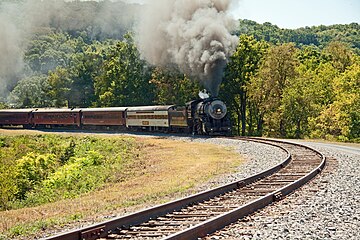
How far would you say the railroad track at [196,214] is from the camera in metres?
7.10

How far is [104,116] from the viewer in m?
49.8

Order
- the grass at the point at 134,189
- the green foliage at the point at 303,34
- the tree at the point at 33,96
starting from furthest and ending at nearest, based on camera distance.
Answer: the green foliage at the point at 303,34, the tree at the point at 33,96, the grass at the point at 134,189

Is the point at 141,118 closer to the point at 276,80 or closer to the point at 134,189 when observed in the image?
the point at 276,80

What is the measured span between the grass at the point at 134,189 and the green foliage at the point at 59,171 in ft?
2.00

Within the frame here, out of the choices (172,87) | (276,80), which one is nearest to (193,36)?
(276,80)

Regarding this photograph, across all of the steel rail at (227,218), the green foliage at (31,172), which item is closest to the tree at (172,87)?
the green foliage at (31,172)

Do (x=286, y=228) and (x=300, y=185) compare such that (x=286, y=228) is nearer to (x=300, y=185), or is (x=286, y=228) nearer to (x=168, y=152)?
(x=300, y=185)

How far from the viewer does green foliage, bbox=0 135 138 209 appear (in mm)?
17922

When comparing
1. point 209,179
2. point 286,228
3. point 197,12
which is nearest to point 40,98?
point 197,12

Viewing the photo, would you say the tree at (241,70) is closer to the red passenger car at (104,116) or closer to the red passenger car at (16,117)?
the red passenger car at (104,116)

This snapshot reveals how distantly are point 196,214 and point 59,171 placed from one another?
16.2 meters

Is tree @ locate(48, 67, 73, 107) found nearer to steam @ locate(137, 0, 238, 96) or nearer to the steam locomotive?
the steam locomotive

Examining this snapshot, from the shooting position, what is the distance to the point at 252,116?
54.6m

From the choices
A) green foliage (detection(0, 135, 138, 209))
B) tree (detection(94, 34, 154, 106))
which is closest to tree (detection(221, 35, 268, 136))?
tree (detection(94, 34, 154, 106))
